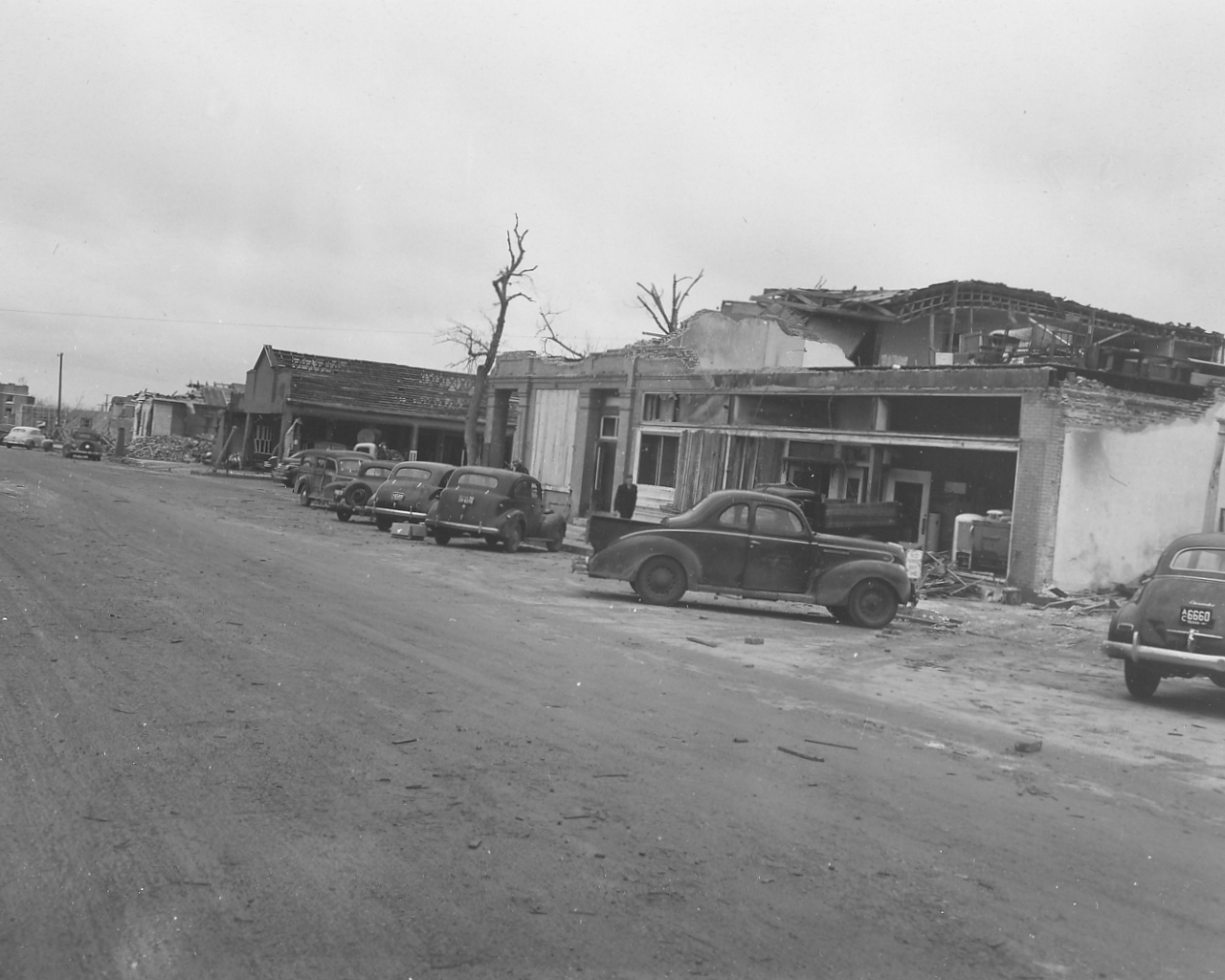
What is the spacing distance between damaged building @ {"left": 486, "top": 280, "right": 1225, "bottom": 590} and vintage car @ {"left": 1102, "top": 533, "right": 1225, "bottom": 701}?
341 inches

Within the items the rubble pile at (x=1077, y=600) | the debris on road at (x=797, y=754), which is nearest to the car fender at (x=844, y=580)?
the rubble pile at (x=1077, y=600)

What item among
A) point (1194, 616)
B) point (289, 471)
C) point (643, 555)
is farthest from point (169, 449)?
point (1194, 616)

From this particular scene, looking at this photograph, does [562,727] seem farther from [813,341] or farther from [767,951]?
[813,341]

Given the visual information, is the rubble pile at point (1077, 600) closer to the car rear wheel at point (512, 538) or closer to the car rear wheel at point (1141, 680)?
the car rear wheel at point (1141, 680)

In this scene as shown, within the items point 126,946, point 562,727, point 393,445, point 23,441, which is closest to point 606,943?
point 126,946

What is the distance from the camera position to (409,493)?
25812 millimetres

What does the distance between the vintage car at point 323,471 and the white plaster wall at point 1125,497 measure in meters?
18.3

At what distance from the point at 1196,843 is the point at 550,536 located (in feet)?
63.2

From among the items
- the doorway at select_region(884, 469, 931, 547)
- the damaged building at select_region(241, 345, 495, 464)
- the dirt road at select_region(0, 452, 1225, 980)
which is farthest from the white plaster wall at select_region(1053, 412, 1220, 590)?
the damaged building at select_region(241, 345, 495, 464)

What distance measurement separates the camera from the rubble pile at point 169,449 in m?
63.9

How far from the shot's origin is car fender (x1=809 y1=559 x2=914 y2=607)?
51.7ft

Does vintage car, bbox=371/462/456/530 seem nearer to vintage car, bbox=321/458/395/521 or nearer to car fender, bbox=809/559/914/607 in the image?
vintage car, bbox=321/458/395/521

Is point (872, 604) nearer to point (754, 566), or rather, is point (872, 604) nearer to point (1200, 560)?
point (754, 566)

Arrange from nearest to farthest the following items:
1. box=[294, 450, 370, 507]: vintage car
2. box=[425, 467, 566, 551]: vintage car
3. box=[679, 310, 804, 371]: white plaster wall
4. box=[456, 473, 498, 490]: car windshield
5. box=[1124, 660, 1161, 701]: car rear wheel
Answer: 1. box=[1124, 660, 1161, 701]: car rear wheel
2. box=[425, 467, 566, 551]: vintage car
3. box=[456, 473, 498, 490]: car windshield
4. box=[294, 450, 370, 507]: vintage car
5. box=[679, 310, 804, 371]: white plaster wall
